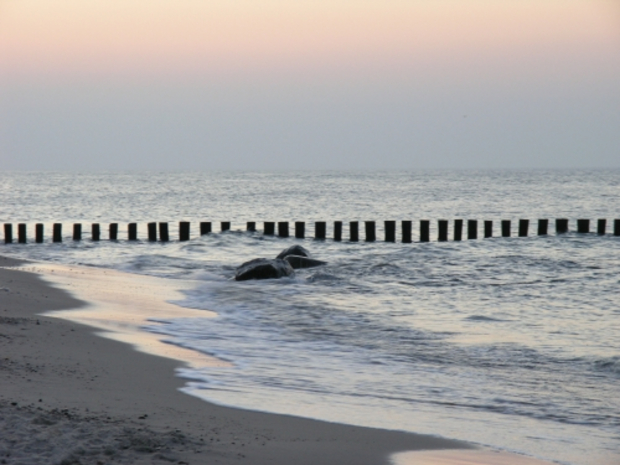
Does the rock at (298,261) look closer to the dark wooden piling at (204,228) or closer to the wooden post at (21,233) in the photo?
the dark wooden piling at (204,228)

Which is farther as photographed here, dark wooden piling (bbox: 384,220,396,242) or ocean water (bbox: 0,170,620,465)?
dark wooden piling (bbox: 384,220,396,242)

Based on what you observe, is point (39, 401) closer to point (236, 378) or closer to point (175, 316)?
point (236, 378)

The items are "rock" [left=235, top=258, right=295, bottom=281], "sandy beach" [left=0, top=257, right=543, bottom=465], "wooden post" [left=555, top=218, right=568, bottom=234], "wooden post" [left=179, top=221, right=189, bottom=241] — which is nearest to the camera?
"sandy beach" [left=0, top=257, right=543, bottom=465]

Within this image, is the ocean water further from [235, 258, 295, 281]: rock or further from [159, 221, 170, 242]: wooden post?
[159, 221, 170, 242]: wooden post

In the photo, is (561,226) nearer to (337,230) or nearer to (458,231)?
(458,231)

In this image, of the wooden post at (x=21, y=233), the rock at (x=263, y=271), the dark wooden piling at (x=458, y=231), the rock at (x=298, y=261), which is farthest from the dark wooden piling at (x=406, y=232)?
the wooden post at (x=21, y=233)

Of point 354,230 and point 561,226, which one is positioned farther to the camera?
point 561,226

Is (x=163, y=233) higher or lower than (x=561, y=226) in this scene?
lower

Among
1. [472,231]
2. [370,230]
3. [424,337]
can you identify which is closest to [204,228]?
[370,230]

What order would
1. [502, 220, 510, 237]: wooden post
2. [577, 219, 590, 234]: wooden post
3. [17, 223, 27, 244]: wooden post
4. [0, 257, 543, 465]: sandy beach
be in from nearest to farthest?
[0, 257, 543, 465]: sandy beach, [17, 223, 27, 244]: wooden post, [502, 220, 510, 237]: wooden post, [577, 219, 590, 234]: wooden post

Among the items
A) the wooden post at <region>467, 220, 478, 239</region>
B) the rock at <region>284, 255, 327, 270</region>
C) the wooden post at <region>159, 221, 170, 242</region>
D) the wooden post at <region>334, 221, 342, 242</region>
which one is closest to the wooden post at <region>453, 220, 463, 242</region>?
the wooden post at <region>467, 220, 478, 239</region>

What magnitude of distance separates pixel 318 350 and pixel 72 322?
2.65 m

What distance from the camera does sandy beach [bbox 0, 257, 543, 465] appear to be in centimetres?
384

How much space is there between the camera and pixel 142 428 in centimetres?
432
